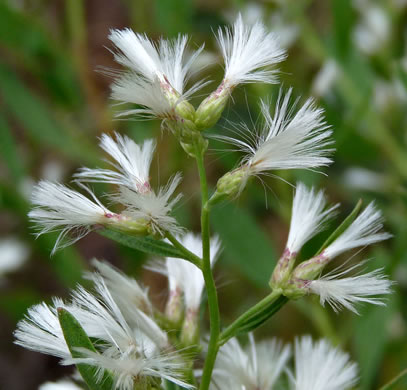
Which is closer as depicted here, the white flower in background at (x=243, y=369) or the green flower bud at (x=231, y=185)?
the green flower bud at (x=231, y=185)

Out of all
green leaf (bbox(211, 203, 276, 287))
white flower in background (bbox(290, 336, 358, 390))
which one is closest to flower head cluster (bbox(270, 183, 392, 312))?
white flower in background (bbox(290, 336, 358, 390))

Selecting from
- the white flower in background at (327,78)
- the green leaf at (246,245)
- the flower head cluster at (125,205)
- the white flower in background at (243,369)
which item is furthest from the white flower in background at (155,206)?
the white flower in background at (327,78)

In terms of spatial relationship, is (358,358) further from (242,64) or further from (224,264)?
(242,64)

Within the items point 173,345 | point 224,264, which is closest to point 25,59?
point 224,264

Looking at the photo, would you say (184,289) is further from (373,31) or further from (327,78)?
(373,31)

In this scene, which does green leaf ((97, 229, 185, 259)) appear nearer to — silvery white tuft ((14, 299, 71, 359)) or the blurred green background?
silvery white tuft ((14, 299, 71, 359))

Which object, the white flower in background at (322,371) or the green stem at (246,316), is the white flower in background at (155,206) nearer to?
the green stem at (246,316)
